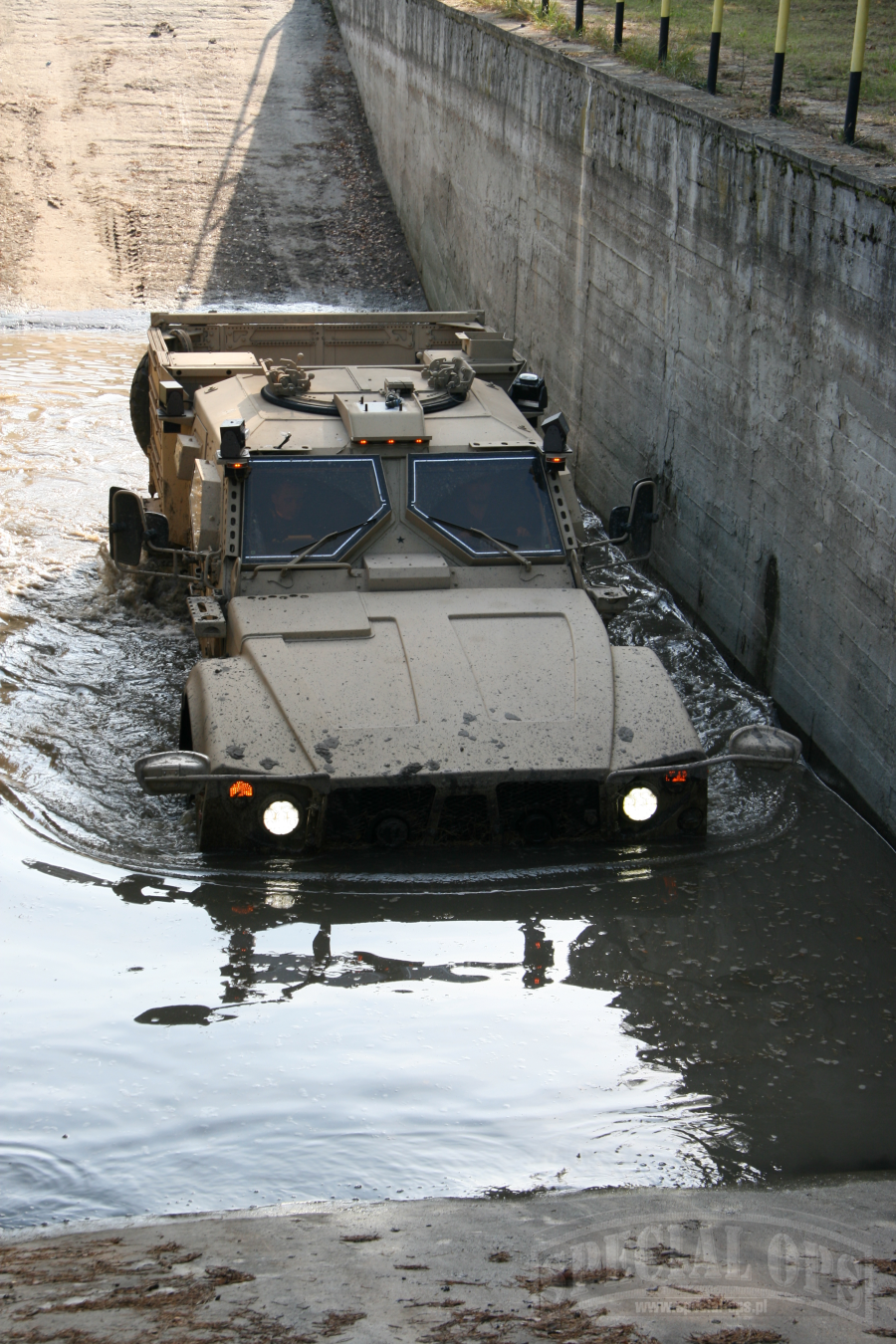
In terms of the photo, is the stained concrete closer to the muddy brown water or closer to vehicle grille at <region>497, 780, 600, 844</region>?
the muddy brown water

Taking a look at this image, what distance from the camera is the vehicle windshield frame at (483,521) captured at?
281 inches

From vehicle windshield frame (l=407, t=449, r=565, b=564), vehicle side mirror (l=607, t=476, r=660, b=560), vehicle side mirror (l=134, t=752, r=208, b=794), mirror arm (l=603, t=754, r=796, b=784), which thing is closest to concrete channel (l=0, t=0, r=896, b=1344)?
mirror arm (l=603, t=754, r=796, b=784)

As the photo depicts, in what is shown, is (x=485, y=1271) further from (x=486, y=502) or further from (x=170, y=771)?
(x=486, y=502)

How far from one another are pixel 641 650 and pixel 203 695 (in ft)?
6.94

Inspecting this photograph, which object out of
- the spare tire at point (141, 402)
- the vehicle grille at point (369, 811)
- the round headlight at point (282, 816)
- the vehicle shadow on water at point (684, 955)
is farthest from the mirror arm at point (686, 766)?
the spare tire at point (141, 402)

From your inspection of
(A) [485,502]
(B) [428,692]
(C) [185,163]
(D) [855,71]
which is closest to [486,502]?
(A) [485,502]

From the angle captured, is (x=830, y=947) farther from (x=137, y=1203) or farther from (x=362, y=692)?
(x=137, y=1203)

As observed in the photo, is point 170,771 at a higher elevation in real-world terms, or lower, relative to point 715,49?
lower

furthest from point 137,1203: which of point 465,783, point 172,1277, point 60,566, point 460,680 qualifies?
point 60,566

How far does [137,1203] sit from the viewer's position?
404 cm

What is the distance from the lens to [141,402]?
10.8m

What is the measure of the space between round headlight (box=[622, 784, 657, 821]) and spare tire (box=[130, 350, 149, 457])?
6.06 meters

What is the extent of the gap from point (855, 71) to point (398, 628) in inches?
162

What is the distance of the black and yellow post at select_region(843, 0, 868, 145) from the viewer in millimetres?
7594
